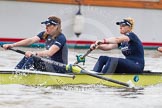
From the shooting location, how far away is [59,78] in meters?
9.48

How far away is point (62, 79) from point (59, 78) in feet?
0.25

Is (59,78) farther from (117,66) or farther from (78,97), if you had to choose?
(117,66)

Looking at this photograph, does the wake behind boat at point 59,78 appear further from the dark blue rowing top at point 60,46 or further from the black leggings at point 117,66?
the dark blue rowing top at point 60,46

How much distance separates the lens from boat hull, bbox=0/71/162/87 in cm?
916

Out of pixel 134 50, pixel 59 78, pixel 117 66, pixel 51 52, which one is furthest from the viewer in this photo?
pixel 134 50

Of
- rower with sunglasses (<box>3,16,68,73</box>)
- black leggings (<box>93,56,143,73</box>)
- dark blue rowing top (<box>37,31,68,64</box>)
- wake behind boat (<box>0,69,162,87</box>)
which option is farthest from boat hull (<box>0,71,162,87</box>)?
dark blue rowing top (<box>37,31,68,64</box>)

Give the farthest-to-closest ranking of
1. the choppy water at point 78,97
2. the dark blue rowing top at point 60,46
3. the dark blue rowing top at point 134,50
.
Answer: the dark blue rowing top at point 134,50, the dark blue rowing top at point 60,46, the choppy water at point 78,97

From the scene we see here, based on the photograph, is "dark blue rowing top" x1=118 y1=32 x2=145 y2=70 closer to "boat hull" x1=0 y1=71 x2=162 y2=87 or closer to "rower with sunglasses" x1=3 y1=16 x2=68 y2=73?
"boat hull" x1=0 y1=71 x2=162 y2=87

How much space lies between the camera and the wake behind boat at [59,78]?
916 cm

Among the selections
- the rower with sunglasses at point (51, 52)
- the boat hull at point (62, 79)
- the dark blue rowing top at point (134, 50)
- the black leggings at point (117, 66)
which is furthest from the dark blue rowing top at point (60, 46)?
the dark blue rowing top at point (134, 50)

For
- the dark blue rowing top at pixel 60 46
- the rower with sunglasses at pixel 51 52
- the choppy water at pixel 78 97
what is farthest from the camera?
the dark blue rowing top at pixel 60 46

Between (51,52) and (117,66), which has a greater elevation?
(51,52)

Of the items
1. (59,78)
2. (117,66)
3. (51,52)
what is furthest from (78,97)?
(117,66)

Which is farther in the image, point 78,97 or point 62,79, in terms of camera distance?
point 62,79
